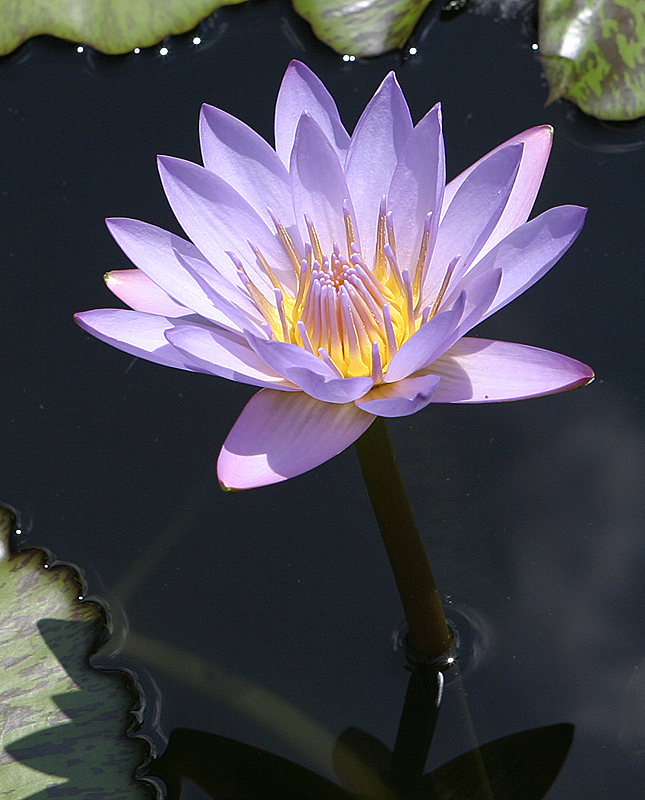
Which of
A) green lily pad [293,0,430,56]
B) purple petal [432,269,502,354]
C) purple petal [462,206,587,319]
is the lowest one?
purple petal [432,269,502,354]

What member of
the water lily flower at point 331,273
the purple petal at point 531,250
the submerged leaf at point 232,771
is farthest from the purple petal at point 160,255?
the submerged leaf at point 232,771

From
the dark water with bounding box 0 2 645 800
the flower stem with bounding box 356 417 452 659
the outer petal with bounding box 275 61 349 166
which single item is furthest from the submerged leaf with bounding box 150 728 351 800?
the outer petal with bounding box 275 61 349 166

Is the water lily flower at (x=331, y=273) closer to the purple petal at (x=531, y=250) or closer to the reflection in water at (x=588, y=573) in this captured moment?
the purple petal at (x=531, y=250)

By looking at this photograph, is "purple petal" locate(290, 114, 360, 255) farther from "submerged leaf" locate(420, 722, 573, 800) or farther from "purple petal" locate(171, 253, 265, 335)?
"submerged leaf" locate(420, 722, 573, 800)

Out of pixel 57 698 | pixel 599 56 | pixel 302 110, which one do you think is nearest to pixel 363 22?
pixel 599 56

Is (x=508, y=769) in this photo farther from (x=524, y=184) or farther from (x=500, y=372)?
(x=524, y=184)

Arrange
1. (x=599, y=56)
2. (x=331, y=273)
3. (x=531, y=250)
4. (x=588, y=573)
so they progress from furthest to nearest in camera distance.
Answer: (x=599, y=56) < (x=588, y=573) < (x=331, y=273) < (x=531, y=250)
